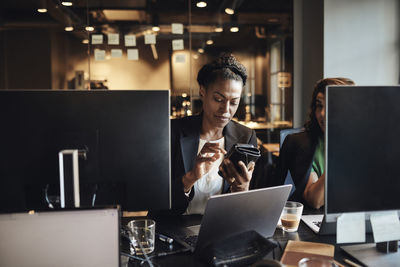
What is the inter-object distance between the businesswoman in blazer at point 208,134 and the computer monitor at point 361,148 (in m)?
0.63

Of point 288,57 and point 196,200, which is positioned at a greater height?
point 288,57

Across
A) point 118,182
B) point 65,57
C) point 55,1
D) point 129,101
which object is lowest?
point 118,182

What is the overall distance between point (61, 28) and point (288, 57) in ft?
8.54

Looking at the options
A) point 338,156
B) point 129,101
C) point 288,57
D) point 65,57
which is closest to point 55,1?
point 65,57

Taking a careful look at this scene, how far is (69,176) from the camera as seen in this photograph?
2.87 feet

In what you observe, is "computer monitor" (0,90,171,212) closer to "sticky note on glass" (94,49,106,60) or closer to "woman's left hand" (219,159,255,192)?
"woman's left hand" (219,159,255,192)

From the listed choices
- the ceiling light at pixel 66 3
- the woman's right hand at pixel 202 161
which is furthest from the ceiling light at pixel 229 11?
the woman's right hand at pixel 202 161

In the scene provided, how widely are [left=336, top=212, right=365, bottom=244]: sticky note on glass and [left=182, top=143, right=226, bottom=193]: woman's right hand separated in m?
0.50

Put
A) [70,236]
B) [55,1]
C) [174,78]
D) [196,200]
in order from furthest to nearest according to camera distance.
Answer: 1. [174,78]
2. [55,1]
3. [196,200]
4. [70,236]

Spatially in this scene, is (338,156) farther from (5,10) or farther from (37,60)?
(5,10)

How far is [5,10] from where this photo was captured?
3949 mm

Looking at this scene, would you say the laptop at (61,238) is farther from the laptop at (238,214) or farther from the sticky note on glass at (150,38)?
the sticky note on glass at (150,38)

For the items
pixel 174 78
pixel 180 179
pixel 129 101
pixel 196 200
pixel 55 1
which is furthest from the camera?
pixel 174 78

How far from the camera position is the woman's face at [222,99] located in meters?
1.61
